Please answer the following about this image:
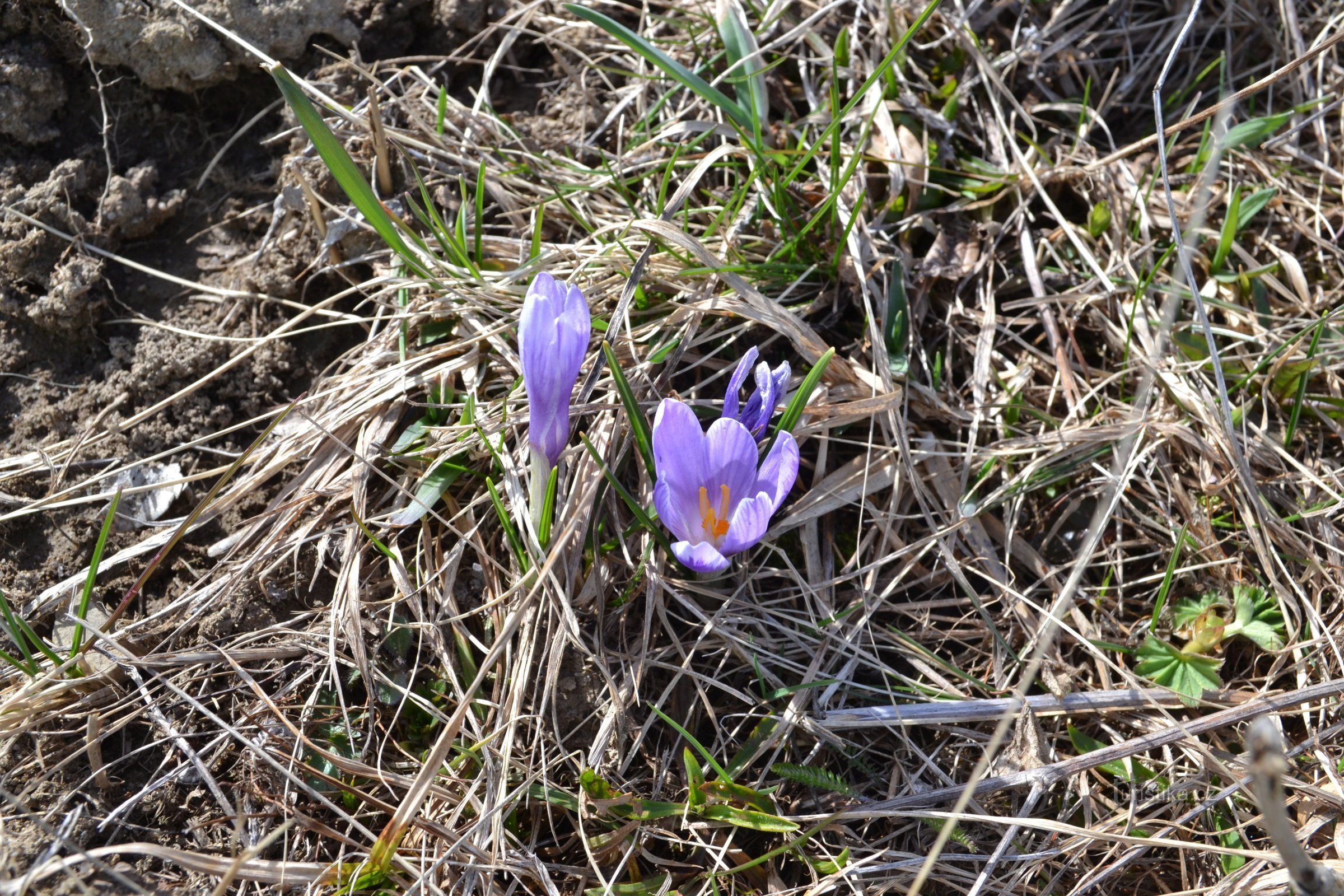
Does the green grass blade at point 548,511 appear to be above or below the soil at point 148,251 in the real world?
below

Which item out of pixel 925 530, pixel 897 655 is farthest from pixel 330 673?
pixel 925 530

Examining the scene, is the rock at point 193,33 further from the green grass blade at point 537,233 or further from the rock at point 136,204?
the green grass blade at point 537,233

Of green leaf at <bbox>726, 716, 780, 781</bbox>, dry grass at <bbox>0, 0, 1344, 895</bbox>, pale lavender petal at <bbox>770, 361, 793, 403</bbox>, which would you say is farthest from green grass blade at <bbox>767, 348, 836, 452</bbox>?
green leaf at <bbox>726, 716, 780, 781</bbox>

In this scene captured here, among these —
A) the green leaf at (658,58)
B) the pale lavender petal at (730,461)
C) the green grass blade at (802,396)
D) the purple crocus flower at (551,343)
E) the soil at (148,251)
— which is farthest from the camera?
the green leaf at (658,58)

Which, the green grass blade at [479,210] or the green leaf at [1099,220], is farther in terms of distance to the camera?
the green leaf at [1099,220]

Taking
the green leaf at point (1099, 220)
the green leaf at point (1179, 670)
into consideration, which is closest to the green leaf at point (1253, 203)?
the green leaf at point (1099, 220)

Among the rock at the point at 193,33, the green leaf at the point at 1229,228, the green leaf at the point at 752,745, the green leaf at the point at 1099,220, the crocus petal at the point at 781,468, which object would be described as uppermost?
the rock at the point at 193,33

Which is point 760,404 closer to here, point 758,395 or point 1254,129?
point 758,395
